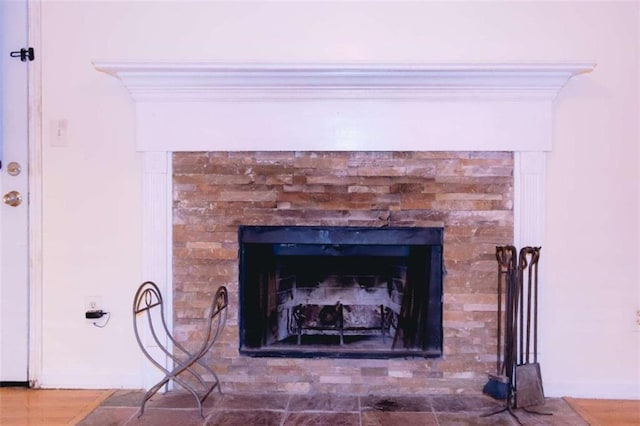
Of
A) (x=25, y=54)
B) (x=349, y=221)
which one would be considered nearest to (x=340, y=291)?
(x=349, y=221)

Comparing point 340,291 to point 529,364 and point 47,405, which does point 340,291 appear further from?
point 47,405

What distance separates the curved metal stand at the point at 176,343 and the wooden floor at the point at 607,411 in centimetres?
159

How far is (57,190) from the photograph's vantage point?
2557 mm

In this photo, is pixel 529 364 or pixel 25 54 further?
pixel 25 54

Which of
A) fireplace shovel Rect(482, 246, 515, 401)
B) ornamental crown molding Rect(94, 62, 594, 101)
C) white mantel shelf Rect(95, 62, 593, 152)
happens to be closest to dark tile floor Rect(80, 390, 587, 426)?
fireplace shovel Rect(482, 246, 515, 401)

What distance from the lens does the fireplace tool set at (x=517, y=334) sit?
228 cm

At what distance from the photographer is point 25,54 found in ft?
8.36

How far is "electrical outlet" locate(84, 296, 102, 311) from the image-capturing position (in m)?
2.56

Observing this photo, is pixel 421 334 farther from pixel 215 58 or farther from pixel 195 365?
pixel 215 58

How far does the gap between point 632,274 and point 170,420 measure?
2134 millimetres

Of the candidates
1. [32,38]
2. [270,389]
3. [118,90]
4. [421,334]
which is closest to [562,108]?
[421,334]

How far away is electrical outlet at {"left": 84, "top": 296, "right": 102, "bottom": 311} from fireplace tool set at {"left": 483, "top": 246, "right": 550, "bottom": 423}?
1.83m

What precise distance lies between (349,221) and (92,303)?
4.19ft

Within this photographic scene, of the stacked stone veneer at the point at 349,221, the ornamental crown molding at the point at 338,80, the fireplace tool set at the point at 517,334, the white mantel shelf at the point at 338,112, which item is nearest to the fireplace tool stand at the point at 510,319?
the fireplace tool set at the point at 517,334
